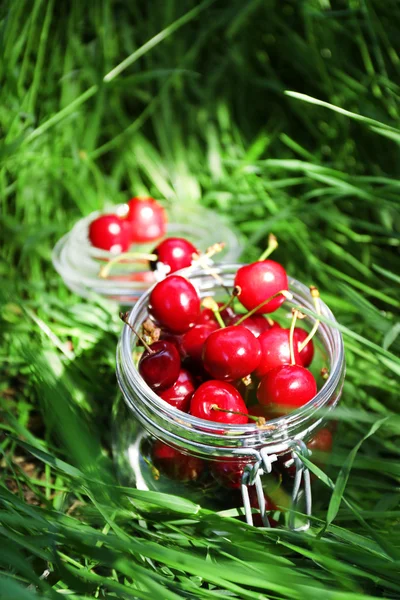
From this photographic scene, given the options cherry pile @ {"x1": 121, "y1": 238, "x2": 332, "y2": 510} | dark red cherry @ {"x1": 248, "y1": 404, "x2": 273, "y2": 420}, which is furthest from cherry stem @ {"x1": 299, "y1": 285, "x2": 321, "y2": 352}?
dark red cherry @ {"x1": 248, "y1": 404, "x2": 273, "y2": 420}

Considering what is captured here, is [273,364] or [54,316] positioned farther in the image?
[54,316]

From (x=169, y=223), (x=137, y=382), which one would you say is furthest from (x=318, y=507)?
(x=169, y=223)

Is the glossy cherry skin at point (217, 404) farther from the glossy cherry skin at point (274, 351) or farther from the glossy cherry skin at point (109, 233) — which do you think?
the glossy cherry skin at point (109, 233)

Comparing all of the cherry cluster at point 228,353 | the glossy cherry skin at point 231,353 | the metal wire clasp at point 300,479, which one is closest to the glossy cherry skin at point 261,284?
the cherry cluster at point 228,353

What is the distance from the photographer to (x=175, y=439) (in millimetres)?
844

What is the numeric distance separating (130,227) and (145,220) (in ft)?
0.14

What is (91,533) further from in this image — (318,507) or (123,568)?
(318,507)

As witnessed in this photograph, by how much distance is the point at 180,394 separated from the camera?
925 mm

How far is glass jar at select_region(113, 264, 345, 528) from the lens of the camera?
0.81m

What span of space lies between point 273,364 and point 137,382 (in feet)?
0.67

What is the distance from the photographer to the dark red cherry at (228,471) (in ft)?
2.74

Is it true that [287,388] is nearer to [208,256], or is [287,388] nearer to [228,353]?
[228,353]

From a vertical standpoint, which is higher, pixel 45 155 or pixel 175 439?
pixel 45 155

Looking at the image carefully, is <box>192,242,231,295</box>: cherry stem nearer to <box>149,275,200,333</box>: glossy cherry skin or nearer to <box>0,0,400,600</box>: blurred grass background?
<box>149,275,200,333</box>: glossy cherry skin
